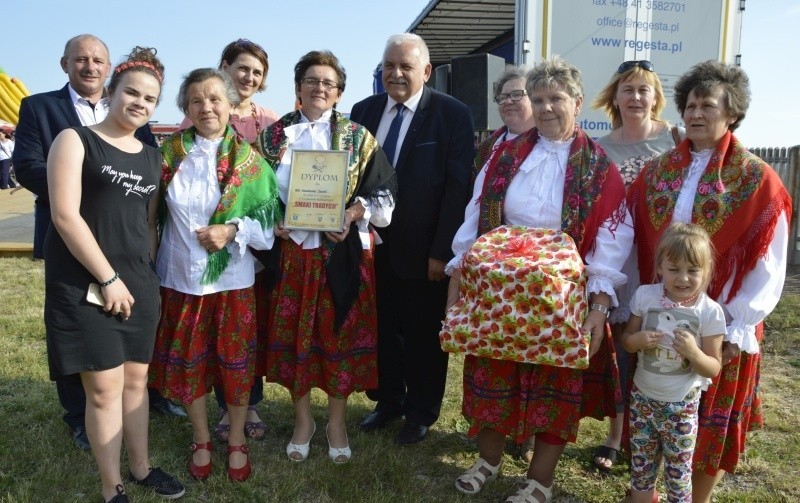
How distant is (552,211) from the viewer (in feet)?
9.25

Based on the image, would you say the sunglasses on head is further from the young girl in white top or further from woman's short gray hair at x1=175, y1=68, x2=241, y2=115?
the young girl in white top

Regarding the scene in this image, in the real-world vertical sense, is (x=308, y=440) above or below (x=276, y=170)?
below

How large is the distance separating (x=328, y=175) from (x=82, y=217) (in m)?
1.14

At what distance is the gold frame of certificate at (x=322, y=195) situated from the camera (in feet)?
10.5

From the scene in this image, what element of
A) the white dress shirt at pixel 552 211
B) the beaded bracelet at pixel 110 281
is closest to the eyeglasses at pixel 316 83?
the white dress shirt at pixel 552 211

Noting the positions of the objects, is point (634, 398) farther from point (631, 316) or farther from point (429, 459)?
point (429, 459)

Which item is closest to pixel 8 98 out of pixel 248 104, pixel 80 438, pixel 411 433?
pixel 248 104

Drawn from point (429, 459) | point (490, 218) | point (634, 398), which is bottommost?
point (429, 459)

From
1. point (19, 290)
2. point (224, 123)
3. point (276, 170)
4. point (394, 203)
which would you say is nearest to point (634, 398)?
point (394, 203)

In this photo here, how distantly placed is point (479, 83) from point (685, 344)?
4778mm

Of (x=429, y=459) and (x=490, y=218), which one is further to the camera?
(x=429, y=459)

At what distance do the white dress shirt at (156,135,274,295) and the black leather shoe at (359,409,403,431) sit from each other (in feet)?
4.38

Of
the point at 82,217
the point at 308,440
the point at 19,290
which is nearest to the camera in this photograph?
the point at 82,217

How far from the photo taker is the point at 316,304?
10.8 ft
